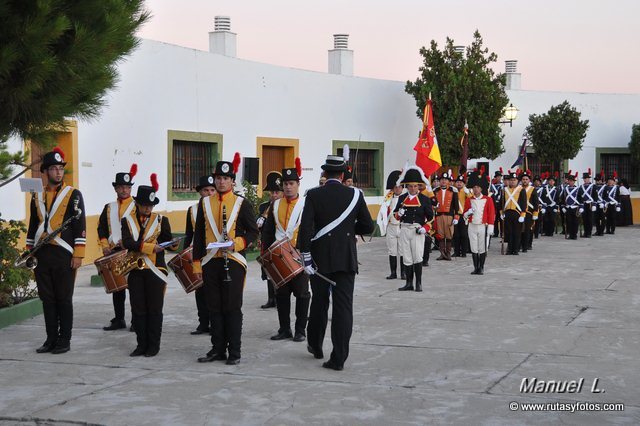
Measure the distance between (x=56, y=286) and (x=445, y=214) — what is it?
35.0 feet

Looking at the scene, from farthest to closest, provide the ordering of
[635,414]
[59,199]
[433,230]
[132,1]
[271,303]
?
1. [433,230]
2. [271,303]
3. [59,199]
4. [132,1]
5. [635,414]

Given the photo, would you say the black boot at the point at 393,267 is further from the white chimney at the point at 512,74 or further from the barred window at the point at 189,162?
the white chimney at the point at 512,74

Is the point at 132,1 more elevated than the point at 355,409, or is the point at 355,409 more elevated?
the point at 132,1

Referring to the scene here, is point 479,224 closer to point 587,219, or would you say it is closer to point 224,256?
point 224,256

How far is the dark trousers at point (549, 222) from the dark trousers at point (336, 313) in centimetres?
1804

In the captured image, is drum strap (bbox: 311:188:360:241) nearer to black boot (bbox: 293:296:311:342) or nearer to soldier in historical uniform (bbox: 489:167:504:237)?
black boot (bbox: 293:296:311:342)

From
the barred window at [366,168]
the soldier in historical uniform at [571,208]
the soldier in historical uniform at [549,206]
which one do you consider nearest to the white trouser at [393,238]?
the soldier in historical uniform at [571,208]

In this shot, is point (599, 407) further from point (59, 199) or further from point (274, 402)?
point (59, 199)

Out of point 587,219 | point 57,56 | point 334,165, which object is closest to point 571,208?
point 587,219

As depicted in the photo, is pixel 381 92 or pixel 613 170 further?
pixel 613 170

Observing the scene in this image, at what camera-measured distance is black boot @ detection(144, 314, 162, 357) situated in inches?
350

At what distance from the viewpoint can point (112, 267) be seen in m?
9.52

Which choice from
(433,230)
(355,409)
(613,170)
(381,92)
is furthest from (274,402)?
(613,170)

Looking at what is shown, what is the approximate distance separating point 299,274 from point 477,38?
1928cm
